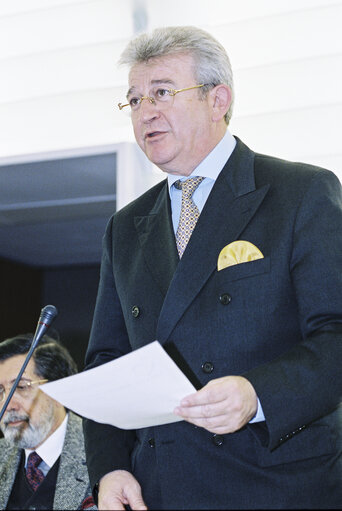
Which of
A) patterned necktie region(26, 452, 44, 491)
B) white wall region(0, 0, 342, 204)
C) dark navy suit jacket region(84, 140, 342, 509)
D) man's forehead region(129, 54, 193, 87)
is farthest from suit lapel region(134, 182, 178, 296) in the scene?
patterned necktie region(26, 452, 44, 491)

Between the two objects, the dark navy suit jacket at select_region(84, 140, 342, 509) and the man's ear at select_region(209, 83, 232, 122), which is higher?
the man's ear at select_region(209, 83, 232, 122)

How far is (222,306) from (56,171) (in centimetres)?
146

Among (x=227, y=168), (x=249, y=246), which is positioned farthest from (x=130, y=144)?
(x=249, y=246)

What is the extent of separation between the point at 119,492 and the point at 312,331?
0.47 meters

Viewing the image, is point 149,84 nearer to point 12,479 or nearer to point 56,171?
point 56,171

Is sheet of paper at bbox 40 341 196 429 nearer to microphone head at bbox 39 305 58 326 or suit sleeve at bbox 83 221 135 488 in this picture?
suit sleeve at bbox 83 221 135 488

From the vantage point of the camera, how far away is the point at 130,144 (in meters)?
2.46

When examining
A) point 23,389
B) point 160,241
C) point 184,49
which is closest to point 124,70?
point 184,49

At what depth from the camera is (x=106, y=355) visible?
62.7 inches

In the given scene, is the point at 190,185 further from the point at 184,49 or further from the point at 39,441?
the point at 39,441

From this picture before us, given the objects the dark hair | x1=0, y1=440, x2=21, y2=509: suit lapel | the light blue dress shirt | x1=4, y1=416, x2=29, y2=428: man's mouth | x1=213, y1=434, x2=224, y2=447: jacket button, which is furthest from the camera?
the dark hair

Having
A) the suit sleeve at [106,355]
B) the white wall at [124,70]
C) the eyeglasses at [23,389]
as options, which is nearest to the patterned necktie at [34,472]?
the eyeglasses at [23,389]

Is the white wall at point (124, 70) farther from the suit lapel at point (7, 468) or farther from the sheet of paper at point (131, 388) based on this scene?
the sheet of paper at point (131, 388)

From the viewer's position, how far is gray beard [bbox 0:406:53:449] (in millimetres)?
2834
